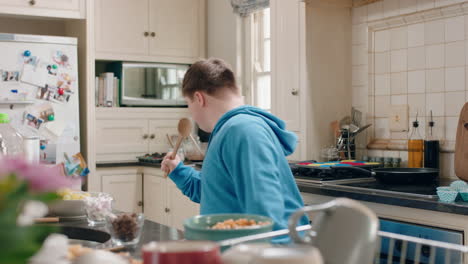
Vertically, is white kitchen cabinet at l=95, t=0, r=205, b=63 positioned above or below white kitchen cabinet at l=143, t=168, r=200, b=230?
above

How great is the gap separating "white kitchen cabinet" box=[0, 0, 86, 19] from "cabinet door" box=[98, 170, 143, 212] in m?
1.22


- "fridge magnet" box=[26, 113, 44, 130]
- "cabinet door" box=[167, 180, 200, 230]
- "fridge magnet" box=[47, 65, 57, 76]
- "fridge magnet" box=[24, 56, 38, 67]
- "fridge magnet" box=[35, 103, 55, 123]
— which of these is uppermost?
"fridge magnet" box=[24, 56, 38, 67]

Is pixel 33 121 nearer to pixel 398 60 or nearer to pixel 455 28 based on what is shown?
pixel 398 60

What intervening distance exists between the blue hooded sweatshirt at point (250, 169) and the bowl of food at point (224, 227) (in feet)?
1.41

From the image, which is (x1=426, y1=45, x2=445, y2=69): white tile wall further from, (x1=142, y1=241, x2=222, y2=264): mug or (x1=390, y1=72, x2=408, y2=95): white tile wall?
(x1=142, y1=241, x2=222, y2=264): mug

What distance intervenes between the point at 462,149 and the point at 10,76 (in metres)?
2.97

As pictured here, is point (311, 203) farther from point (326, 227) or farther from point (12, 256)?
point (12, 256)

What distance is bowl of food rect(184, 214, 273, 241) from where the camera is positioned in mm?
1088

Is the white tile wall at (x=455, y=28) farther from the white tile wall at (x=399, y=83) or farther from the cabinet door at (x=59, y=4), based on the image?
the cabinet door at (x=59, y=4)

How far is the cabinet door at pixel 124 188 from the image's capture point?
14.9 ft

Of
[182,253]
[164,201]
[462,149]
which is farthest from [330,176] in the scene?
[182,253]

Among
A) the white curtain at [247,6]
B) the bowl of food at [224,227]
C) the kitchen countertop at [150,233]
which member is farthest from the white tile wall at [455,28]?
the bowl of food at [224,227]

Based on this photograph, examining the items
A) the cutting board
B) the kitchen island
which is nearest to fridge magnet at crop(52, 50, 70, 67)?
the kitchen island

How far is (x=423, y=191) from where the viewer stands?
96.3 inches
